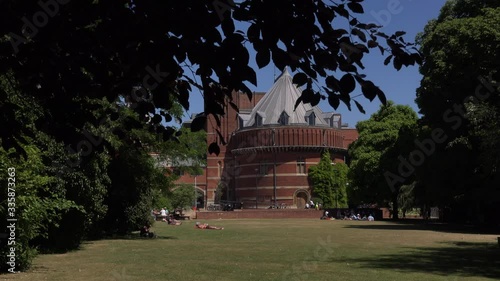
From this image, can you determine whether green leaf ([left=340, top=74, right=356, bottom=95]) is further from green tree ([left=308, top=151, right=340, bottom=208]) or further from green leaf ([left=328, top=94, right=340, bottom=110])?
green tree ([left=308, top=151, right=340, bottom=208])

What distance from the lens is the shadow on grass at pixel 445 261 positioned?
47.6 feet

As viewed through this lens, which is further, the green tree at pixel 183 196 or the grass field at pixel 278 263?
the green tree at pixel 183 196

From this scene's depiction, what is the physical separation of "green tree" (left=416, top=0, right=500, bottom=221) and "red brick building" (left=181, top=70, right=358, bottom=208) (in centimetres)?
4609

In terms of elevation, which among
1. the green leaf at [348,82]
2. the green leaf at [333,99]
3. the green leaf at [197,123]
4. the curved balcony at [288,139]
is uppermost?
the curved balcony at [288,139]

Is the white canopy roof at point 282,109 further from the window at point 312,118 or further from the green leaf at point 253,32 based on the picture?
the green leaf at point 253,32

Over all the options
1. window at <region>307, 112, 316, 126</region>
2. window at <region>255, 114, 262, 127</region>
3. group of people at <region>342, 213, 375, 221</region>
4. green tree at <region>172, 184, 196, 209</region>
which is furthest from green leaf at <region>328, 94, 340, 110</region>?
window at <region>307, 112, 316, 126</region>

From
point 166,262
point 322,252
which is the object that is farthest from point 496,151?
point 166,262

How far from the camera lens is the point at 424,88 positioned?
121 ft

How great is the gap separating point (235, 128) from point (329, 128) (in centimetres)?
1784

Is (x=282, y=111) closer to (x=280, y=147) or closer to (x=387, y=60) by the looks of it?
(x=280, y=147)

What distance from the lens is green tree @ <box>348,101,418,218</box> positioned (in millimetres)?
56328

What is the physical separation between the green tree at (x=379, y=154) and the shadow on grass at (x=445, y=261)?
32391 millimetres

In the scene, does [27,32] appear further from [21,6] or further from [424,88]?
[424,88]

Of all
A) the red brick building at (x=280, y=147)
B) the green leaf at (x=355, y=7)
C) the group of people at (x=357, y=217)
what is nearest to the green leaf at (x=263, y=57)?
the green leaf at (x=355, y=7)
